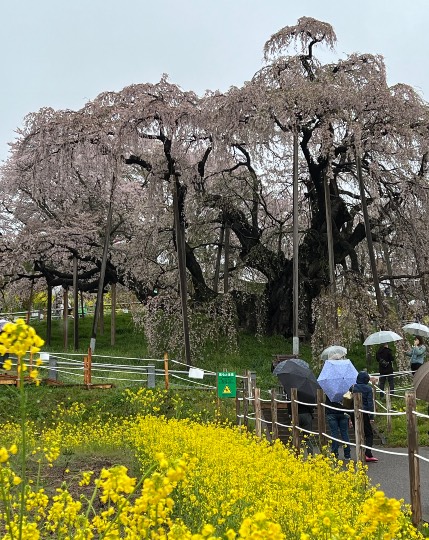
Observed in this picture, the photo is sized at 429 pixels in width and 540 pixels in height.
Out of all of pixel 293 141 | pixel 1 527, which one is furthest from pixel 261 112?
pixel 1 527

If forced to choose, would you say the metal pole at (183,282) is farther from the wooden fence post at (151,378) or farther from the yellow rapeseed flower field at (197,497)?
the yellow rapeseed flower field at (197,497)

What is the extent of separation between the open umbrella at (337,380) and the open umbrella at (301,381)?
571mm

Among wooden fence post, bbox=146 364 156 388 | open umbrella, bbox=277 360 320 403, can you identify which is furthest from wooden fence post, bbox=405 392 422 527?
wooden fence post, bbox=146 364 156 388

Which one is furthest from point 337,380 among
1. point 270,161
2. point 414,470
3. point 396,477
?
point 270,161

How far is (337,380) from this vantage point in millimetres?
10305

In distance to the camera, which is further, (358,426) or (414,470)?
(358,426)

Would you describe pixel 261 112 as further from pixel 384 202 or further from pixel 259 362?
pixel 259 362

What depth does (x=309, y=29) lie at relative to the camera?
70.4 ft

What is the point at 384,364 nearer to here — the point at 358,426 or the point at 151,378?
the point at 151,378

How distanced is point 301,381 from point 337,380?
2.81 feet

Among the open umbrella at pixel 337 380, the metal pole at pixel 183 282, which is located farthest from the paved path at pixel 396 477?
the metal pole at pixel 183 282

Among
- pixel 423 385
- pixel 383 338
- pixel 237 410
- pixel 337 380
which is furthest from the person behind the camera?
pixel 383 338

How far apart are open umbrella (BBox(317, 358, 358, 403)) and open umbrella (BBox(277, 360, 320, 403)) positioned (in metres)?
0.57

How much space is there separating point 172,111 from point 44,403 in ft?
29.8
